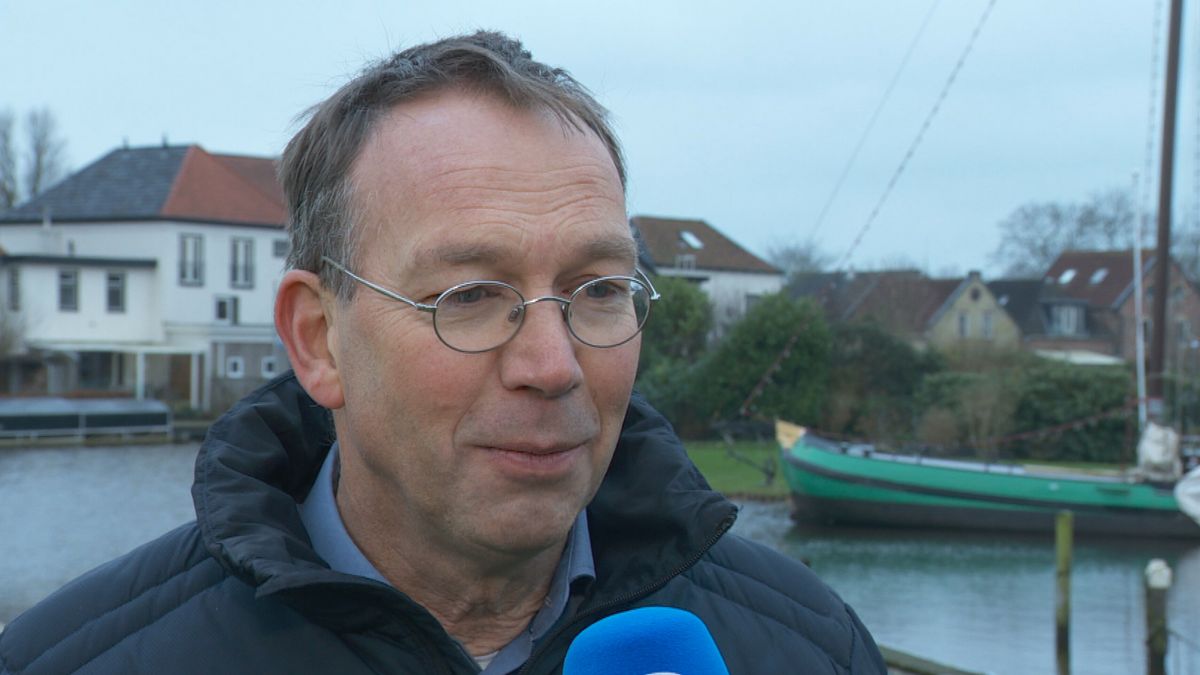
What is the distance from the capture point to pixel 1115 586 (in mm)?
16984

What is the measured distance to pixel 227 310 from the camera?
42156mm

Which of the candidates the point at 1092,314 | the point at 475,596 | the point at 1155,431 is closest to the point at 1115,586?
the point at 1155,431

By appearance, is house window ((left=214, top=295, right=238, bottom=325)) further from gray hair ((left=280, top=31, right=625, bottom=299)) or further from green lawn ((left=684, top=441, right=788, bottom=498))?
gray hair ((left=280, top=31, right=625, bottom=299))

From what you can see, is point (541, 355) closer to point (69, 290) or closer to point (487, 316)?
point (487, 316)

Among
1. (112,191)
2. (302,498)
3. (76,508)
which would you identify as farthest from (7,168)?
(302,498)

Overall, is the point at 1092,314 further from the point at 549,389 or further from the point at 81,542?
the point at 549,389

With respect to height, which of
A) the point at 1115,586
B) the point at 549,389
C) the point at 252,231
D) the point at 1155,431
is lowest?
the point at 1115,586

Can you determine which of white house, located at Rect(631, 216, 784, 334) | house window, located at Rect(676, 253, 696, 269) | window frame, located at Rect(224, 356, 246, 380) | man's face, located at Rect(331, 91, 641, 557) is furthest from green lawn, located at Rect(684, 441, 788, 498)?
man's face, located at Rect(331, 91, 641, 557)

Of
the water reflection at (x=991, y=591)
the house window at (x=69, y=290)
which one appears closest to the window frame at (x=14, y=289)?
the house window at (x=69, y=290)

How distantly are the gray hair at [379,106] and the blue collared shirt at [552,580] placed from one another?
348mm

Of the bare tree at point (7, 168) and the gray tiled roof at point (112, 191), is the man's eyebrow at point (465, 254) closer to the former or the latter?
the gray tiled roof at point (112, 191)

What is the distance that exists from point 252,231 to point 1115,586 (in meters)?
32.3

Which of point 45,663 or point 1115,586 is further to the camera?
point 1115,586

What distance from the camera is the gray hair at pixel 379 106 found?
1773mm
